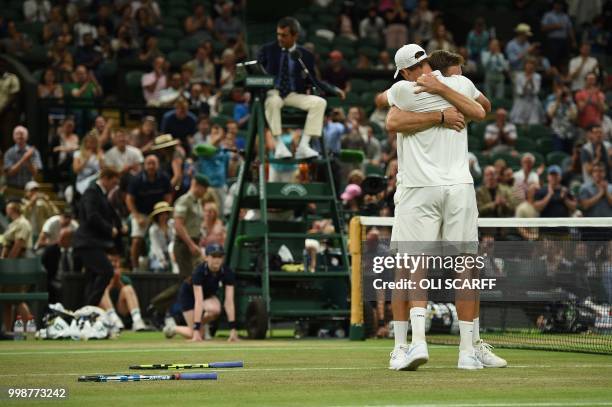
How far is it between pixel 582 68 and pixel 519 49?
1.46 metres

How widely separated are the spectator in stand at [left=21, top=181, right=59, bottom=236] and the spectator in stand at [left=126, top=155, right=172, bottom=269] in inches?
51.1

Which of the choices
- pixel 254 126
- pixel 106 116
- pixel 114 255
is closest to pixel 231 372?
pixel 254 126

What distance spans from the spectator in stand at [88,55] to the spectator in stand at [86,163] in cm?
377

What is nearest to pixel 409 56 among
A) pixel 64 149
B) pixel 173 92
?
pixel 64 149

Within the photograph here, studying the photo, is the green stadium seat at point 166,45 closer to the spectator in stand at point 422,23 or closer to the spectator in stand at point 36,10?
the spectator in stand at point 36,10

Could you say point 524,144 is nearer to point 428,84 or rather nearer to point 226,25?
point 226,25

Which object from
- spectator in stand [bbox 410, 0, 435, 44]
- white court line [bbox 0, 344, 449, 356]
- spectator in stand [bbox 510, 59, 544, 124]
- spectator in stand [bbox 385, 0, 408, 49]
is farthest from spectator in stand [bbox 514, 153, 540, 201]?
white court line [bbox 0, 344, 449, 356]

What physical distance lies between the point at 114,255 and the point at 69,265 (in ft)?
4.98

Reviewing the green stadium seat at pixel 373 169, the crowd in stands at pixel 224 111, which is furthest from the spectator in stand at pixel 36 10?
the green stadium seat at pixel 373 169

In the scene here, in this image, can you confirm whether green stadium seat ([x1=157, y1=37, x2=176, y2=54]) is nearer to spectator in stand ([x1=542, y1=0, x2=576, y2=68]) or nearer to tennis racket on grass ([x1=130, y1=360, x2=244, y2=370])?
spectator in stand ([x1=542, y1=0, x2=576, y2=68])

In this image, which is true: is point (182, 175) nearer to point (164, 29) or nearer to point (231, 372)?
point (164, 29)

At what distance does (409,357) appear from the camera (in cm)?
942

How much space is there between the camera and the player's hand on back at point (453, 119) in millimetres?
9727

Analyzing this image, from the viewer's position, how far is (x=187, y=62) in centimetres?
2612
